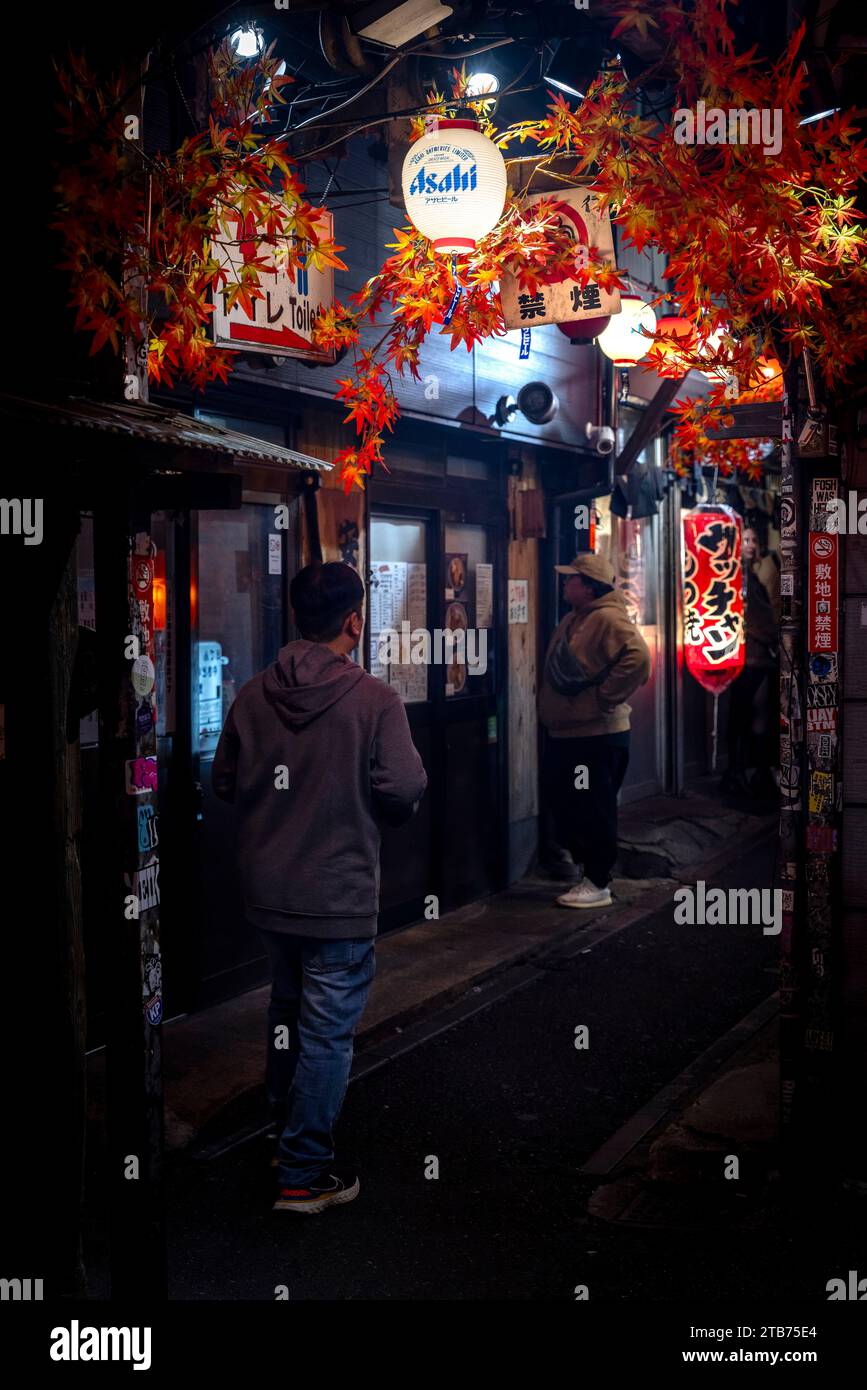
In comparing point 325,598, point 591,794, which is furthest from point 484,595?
point 325,598

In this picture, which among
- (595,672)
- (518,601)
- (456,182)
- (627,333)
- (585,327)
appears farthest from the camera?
(518,601)

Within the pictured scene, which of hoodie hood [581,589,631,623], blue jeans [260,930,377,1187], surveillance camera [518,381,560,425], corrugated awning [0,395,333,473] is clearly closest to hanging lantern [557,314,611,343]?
surveillance camera [518,381,560,425]

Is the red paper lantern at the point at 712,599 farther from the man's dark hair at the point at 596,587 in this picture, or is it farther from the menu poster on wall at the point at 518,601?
the man's dark hair at the point at 596,587

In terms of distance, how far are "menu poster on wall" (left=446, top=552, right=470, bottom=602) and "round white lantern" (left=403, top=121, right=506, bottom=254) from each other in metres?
4.02

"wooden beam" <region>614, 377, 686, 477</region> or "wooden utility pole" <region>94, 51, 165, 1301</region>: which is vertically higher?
"wooden beam" <region>614, 377, 686, 477</region>

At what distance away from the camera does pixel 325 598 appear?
533cm

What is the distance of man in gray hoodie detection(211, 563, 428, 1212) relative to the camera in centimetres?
516

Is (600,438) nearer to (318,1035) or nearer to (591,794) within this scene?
(591,794)

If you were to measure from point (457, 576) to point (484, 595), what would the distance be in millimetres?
535

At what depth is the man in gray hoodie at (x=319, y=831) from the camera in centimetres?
516

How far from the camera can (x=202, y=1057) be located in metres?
6.75

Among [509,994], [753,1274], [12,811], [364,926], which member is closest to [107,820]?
[12,811]

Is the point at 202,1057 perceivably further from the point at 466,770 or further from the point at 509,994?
the point at 466,770

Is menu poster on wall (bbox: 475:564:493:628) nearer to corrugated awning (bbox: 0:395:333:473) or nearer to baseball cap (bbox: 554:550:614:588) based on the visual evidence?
baseball cap (bbox: 554:550:614:588)
